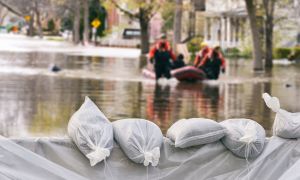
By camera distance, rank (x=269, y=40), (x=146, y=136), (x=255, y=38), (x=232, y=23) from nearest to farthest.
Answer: (x=146, y=136), (x=255, y=38), (x=269, y=40), (x=232, y=23)

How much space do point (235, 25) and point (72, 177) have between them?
2284 inches

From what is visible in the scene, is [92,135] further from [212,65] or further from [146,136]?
[212,65]

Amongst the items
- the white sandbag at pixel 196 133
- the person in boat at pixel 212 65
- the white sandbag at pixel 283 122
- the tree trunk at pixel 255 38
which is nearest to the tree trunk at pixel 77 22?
the tree trunk at pixel 255 38

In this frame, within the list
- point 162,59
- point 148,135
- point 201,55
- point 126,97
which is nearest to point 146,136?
point 148,135

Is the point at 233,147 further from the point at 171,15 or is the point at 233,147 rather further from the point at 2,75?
the point at 171,15

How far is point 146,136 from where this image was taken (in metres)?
6.18

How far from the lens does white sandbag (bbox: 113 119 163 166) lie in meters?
6.04

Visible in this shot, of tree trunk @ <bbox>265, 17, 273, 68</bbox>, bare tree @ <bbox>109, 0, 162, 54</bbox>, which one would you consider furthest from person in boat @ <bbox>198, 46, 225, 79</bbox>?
bare tree @ <bbox>109, 0, 162, 54</bbox>

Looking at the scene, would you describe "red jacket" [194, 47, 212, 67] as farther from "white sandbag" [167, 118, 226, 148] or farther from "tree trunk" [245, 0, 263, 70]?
"white sandbag" [167, 118, 226, 148]

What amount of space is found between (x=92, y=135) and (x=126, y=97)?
1516 centimetres

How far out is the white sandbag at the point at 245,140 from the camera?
6.28 meters

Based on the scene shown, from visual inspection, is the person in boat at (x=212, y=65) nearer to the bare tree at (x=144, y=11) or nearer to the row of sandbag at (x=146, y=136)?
the row of sandbag at (x=146, y=136)

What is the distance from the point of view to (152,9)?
58.7m

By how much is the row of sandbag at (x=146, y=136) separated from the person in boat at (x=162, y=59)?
22302 millimetres
